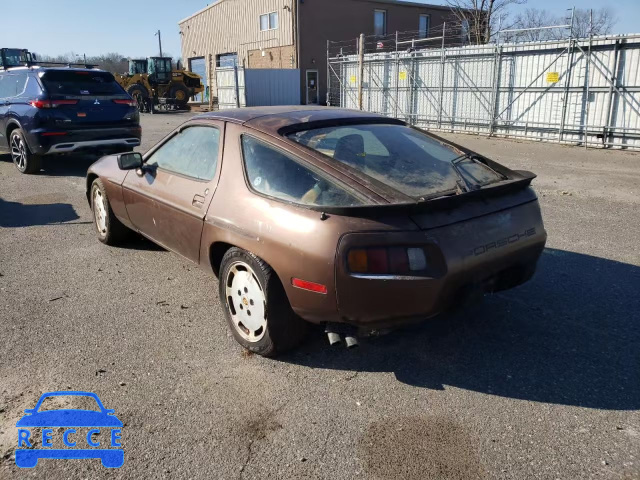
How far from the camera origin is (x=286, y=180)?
3246 millimetres

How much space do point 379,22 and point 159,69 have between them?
15.0m

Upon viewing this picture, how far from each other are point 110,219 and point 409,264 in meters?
3.75

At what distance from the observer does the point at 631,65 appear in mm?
13203

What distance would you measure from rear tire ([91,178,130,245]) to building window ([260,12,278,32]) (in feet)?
100

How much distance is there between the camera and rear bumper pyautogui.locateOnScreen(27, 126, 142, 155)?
30.5 feet

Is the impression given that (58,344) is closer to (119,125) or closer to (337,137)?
(337,137)

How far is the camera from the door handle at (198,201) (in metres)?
3.74

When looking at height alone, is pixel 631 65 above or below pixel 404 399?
above

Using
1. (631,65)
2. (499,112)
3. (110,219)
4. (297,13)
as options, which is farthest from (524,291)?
(297,13)

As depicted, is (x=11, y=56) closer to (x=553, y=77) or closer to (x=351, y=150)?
(x=553, y=77)

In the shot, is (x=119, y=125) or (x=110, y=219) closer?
(x=110, y=219)

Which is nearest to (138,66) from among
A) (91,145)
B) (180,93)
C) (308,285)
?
(180,93)

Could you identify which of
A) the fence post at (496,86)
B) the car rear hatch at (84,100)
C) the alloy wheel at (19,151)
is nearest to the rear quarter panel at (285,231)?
the car rear hatch at (84,100)

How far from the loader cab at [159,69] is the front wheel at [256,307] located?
3044cm
